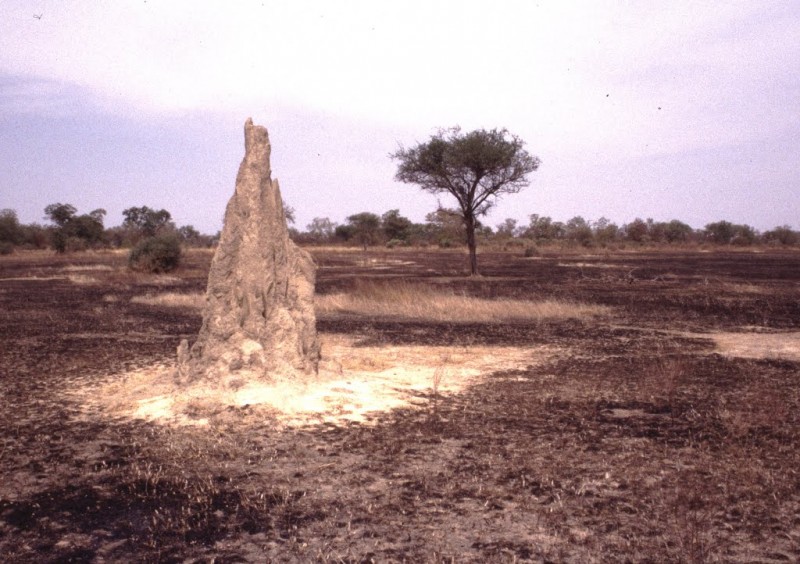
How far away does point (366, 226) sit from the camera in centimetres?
8900

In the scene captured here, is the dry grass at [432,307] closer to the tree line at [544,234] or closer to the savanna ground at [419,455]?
the savanna ground at [419,455]

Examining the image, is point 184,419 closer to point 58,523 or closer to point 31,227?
point 58,523

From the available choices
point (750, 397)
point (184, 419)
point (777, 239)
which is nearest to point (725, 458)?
point (750, 397)

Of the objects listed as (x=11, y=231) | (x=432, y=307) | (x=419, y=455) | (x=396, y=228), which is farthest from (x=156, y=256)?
(x=396, y=228)

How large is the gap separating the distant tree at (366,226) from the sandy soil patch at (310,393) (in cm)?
7365

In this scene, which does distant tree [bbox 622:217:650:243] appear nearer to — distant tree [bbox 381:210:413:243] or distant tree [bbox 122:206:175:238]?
distant tree [bbox 381:210:413:243]

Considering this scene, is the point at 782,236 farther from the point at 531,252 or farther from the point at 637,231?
the point at 531,252

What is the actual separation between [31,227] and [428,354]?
78.4 m

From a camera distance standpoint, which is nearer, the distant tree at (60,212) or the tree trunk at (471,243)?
the tree trunk at (471,243)

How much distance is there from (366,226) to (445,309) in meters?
73.1

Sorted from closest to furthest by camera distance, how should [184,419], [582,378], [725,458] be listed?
[725,458] < [184,419] < [582,378]

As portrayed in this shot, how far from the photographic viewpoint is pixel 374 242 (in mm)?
85000

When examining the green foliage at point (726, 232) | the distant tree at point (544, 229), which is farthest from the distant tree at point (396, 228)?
the green foliage at point (726, 232)

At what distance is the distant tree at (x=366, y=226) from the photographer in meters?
85.1
